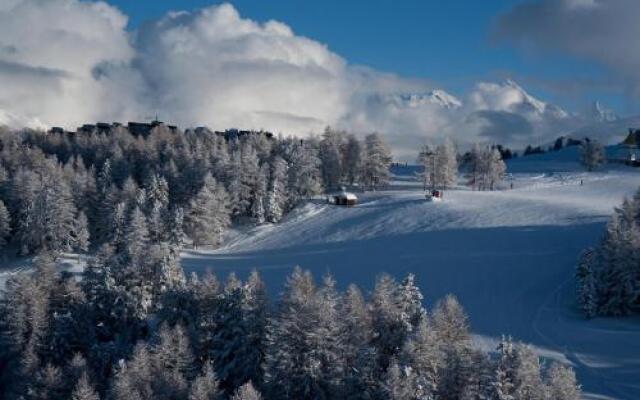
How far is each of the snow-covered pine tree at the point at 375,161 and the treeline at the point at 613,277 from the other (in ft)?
204

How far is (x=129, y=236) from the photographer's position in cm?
7556

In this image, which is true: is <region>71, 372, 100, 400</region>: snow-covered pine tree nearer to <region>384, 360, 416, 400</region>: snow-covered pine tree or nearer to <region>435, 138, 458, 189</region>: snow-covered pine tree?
<region>384, 360, 416, 400</region>: snow-covered pine tree

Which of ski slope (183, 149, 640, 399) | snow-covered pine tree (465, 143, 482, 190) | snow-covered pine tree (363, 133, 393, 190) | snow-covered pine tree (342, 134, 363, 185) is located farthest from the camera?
snow-covered pine tree (465, 143, 482, 190)

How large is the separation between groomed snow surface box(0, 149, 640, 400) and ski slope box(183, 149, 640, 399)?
11 centimetres

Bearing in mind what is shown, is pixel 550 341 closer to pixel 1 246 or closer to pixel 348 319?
pixel 348 319

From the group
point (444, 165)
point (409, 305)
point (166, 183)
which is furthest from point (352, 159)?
point (409, 305)

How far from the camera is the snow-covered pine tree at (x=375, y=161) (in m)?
114

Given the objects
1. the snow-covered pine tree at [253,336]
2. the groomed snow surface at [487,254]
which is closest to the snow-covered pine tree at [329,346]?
the snow-covered pine tree at [253,336]

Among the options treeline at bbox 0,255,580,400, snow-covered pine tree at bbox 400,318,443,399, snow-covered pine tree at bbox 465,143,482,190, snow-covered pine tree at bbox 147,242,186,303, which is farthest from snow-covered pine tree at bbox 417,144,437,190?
snow-covered pine tree at bbox 400,318,443,399

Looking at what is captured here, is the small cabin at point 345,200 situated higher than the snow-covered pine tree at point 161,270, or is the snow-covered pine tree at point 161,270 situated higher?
the small cabin at point 345,200

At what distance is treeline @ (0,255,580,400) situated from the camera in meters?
33.7

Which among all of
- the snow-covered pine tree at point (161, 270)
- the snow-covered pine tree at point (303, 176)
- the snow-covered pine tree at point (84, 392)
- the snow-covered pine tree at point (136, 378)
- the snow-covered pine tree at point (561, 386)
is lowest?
the snow-covered pine tree at point (84, 392)

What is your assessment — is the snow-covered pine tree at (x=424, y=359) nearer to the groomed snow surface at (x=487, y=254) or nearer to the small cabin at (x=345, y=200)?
the groomed snow surface at (x=487, y=254)

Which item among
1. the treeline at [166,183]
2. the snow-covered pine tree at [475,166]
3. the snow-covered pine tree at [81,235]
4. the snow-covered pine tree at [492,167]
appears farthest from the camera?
the snow-covered pine tree at [475,166]
